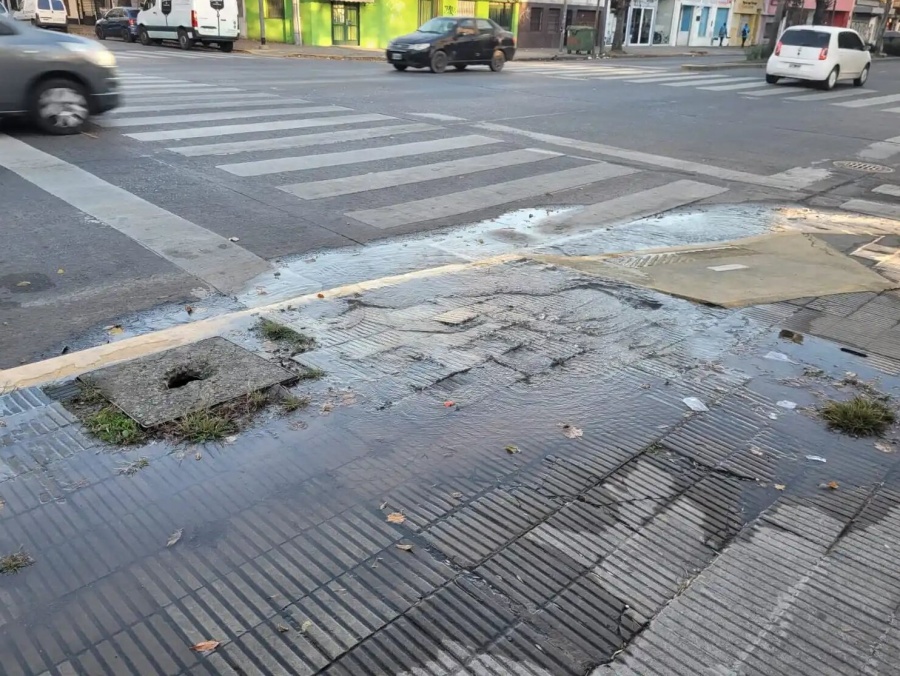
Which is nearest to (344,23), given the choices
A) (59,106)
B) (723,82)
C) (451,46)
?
(451,46)

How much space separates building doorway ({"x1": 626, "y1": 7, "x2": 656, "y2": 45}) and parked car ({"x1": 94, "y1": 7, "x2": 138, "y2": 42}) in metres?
30.7

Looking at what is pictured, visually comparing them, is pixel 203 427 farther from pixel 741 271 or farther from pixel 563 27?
pixel 563 27

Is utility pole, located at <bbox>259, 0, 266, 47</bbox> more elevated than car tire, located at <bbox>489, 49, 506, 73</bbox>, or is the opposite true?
utility pole, located at <bbox>259, 0, 266, 47</bbox>

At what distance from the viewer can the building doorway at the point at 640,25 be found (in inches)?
1979

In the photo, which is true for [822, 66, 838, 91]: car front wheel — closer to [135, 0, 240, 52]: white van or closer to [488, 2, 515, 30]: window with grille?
[135, 0, 240, 52]: white van

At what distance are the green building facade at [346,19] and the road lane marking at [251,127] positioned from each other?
24.5 m

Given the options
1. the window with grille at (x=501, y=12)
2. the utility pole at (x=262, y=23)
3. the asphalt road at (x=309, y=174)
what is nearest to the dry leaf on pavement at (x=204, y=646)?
the asphalt road at (x=309, y=174)

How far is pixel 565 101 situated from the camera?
17.4 meters

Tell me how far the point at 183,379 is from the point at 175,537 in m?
1.42

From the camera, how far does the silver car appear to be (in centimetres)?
998

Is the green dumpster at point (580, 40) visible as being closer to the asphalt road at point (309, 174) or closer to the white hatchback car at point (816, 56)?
the white hatchback car at point (816, 56)

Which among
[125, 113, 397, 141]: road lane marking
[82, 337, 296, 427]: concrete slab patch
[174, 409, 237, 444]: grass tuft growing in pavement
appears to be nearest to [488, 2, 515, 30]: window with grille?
[125, 113, 397, 141]: road lane marking

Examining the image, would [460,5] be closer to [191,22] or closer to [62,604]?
[191,22]

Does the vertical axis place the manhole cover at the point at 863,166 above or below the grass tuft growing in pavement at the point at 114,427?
above
